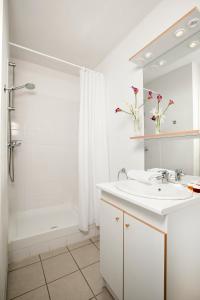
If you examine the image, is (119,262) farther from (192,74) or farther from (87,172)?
(192,74)

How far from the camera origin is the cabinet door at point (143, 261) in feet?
2.22

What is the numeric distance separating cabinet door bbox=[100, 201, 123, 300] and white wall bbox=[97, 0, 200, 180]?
0.58 metres

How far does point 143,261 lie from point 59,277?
922mm

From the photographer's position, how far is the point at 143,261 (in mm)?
763

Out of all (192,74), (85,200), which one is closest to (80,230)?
(85,200)

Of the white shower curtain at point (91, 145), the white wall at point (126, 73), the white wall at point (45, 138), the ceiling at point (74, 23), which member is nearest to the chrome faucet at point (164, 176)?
the white wall at point (126, 73)

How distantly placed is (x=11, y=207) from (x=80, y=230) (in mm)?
1006

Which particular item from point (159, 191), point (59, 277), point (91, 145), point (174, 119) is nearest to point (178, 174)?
point (159, 191)

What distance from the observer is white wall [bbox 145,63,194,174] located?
1.08 metres

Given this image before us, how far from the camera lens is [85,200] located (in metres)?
1.73

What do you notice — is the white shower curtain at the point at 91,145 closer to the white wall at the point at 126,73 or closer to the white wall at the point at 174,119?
the white wall at the point at 126,73

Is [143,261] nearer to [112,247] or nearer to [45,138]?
[112,247]

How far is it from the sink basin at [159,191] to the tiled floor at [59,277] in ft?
2.83

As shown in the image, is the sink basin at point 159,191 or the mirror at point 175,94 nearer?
the sink basin at point 159,191
